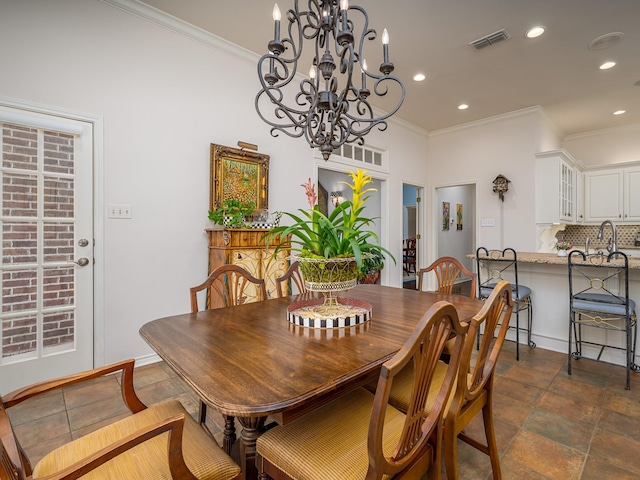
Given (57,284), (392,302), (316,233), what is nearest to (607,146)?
(392,302)

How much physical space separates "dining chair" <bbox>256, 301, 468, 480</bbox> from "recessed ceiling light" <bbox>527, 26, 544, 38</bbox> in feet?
10.9

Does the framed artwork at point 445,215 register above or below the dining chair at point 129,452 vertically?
above

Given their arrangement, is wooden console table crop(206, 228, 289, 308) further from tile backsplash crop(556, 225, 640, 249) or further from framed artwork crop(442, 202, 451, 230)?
tile backsplash crop(556, 225, 640, 249)

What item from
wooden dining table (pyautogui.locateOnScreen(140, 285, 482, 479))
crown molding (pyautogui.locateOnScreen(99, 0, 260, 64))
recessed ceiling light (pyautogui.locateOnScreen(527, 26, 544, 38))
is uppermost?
A: recessed ceiling light (pyautogui.locateOnScreen(527, 26, 544, 38))

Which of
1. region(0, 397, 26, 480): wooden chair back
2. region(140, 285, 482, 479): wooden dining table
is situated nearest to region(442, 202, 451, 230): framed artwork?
region(140, 285, 482, 479): wooden dining table

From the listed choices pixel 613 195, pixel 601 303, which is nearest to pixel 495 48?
pixel 601 303

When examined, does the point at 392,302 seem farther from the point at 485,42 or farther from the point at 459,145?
the point at 459,145

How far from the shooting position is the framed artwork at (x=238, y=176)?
301 cm

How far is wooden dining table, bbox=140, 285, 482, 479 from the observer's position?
0.84 meters

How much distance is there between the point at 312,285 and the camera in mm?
1428

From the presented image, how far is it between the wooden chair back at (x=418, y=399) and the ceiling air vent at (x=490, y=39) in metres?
3.23

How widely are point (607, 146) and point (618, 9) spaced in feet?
12.6

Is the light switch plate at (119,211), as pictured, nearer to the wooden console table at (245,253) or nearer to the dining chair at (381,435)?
the wooden console table at (245,253)

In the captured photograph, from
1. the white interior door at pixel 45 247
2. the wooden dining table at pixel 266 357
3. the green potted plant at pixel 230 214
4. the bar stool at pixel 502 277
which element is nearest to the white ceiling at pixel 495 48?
the white interior door at pixel 45 247
